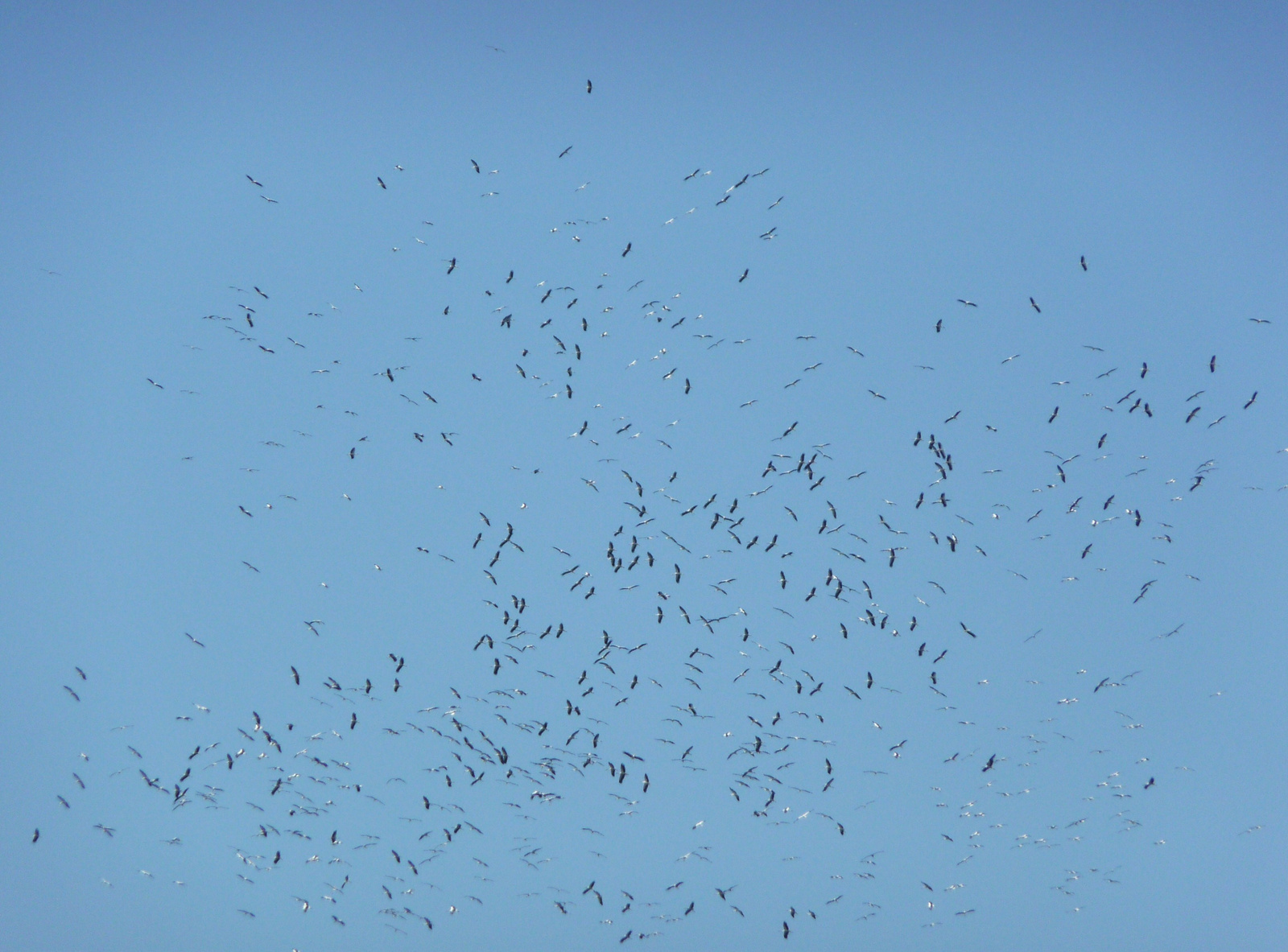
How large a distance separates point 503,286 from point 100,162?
288 centimetres

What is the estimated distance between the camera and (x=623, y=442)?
6.25m

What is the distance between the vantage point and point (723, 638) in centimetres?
621

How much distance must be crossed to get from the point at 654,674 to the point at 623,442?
1.59m

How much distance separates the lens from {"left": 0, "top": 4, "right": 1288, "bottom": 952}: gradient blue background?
20.2 feet

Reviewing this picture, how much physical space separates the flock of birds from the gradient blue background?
34 millimetres

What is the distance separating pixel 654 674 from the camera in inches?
244

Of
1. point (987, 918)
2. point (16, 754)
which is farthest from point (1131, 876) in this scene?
point (16, 754)

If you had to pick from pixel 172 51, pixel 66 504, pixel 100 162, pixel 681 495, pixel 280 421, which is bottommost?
pixel 66 504

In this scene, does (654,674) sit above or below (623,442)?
below

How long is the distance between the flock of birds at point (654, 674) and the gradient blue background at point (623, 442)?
0.03m

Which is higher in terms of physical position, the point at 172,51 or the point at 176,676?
the point at 172,51

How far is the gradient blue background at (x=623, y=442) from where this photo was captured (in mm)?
6148

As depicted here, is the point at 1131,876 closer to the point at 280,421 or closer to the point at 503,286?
the point at 503,286

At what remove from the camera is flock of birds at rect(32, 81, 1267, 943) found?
612 cm
